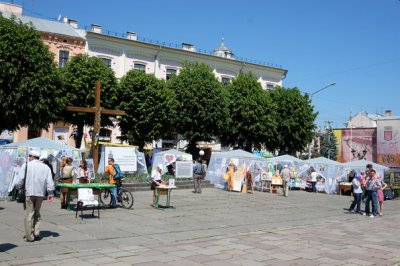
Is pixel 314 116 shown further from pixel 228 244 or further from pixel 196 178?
pixel 228 244

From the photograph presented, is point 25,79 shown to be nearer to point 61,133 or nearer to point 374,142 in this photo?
point 61,133

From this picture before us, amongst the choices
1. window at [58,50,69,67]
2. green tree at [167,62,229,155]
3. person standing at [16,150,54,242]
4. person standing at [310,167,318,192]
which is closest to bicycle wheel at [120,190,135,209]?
person standing at [16,150,54,242]

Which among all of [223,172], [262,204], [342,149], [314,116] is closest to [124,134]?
[223,172]

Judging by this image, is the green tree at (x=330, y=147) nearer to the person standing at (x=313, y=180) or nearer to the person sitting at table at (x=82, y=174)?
the person standing at (x=313, y=180)

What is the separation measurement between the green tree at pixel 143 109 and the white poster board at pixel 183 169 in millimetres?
6181

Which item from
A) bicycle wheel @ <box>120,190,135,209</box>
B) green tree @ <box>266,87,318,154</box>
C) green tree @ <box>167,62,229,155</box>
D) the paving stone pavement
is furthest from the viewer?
green tree @ <box>266,87,318,154</box>

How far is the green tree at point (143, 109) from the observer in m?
32.6

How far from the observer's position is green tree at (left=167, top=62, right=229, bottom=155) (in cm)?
3609

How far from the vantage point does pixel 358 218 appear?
16438 millimetres

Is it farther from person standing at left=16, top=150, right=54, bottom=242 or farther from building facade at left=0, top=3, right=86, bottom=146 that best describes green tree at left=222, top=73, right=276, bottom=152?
person standing at left=16, top=150, right=54, bottom=242

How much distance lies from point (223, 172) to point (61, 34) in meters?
21.5

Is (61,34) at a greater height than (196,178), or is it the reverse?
(61,34)

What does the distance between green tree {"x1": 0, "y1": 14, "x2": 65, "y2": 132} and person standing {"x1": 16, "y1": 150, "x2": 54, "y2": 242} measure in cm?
1721

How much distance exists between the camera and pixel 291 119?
144 ft
